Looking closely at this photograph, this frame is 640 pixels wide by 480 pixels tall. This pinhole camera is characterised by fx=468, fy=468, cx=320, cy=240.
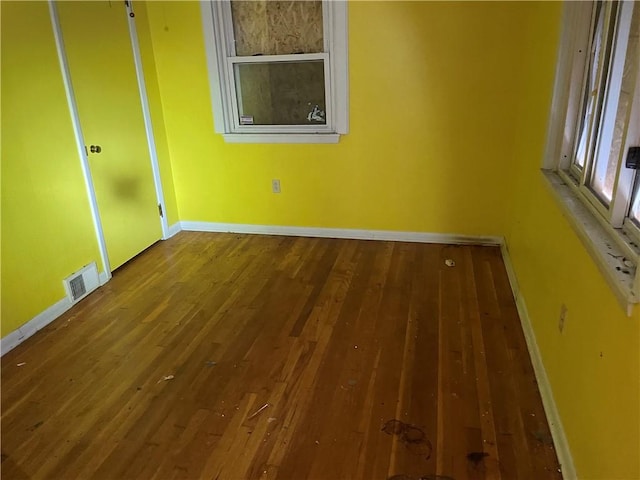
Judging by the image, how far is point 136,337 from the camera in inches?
98.8

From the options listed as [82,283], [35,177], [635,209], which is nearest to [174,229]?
[82,283]

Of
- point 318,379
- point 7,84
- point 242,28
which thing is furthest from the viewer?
point 242,28

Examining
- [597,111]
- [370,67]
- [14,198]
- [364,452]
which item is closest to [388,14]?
[370,67]

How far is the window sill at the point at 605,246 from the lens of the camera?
4.08ft

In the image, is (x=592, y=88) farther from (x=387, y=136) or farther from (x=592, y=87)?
(x=387, y=136)

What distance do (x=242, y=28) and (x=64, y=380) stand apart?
2.65m

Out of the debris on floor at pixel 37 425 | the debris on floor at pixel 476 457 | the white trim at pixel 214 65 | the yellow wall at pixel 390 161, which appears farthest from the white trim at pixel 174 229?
the debris on floor at pixel 476 457

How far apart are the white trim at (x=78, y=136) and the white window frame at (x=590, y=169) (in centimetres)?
264

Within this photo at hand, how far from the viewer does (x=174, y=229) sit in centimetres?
401

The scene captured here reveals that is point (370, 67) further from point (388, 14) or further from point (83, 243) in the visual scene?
point (83, 243)

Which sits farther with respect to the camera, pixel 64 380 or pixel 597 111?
pixel 64 380

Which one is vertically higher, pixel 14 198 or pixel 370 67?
pixel 370 67

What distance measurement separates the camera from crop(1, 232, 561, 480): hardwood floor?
1720 mm

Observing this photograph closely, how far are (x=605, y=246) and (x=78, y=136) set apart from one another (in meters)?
2.80
